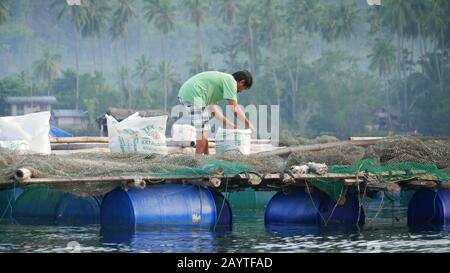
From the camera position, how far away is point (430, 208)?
14.7 m

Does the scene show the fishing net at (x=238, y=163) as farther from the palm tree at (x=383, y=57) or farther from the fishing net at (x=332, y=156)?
the palm tree at (x=383, y=57)

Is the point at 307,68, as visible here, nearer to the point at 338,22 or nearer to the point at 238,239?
the point at 338,22

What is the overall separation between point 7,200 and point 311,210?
4.24 m

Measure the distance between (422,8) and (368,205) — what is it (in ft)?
201

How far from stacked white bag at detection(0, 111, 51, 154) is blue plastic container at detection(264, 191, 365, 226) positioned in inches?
135

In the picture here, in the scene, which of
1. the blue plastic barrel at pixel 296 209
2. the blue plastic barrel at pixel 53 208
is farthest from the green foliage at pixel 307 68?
the blue plastic barrel at pixel 53 208

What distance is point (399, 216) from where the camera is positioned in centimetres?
1659

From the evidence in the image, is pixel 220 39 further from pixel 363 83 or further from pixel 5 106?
pixel 5 106

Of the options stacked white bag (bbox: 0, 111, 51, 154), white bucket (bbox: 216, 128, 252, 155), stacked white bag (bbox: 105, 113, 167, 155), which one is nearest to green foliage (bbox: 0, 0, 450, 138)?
white bucket (bbox: 216, 128, 252, 155)

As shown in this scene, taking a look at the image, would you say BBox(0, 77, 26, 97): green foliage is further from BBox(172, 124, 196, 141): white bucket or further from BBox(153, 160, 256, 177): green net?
BBox(153, 160, 256, 177): green net

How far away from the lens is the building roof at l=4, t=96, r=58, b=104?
75188mm

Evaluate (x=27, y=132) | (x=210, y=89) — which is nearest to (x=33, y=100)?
(x=27, y=132)

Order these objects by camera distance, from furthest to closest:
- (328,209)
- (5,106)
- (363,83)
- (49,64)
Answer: (49,64), (363,83), (5,106), (328,209)

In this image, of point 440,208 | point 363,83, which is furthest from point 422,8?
point 440,208
